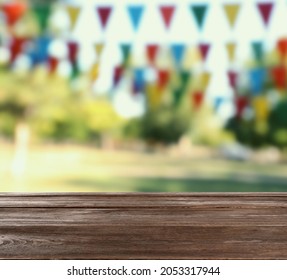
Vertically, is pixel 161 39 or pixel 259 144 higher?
pixel 161 39

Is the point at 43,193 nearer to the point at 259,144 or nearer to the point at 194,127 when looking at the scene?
the point at 194,127

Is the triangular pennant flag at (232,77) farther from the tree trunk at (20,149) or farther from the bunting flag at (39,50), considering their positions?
the tree trunk at (20,149)

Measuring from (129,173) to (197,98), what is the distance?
19.9 inches

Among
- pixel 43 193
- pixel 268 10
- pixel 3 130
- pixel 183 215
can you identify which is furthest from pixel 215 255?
pixel 3 130

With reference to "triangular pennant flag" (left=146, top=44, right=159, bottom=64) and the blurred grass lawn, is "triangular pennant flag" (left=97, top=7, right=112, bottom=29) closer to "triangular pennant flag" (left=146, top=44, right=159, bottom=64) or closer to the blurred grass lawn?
"triangular pennant flag" (left=146, top=44, right=159, bottom=64)

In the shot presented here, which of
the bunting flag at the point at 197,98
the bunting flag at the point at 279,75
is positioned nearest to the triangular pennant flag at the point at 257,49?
the bunting flag at the point at 279,75

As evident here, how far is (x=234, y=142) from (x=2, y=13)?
4.25 feet

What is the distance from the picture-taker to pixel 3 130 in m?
2.88

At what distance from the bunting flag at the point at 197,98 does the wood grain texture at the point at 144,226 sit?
0.56m

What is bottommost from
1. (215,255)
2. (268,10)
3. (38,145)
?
(215,255)

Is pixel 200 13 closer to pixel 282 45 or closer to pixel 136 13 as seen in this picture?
pixel 136 13

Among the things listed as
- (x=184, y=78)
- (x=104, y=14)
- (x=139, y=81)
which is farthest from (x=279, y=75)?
(x=104, y=14)

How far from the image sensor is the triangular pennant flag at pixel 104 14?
2.60 metres

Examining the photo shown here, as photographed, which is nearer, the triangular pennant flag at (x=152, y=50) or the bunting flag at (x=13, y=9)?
the bunting flag at (x=13, y=9)
